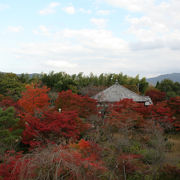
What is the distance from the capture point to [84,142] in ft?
28.5

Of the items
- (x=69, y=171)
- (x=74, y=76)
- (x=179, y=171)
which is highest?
(x=74, y=76)

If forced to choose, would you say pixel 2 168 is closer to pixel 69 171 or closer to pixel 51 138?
pixel 69 171

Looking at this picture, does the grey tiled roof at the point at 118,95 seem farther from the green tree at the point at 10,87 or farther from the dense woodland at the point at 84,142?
the green tree at the point at 10,87

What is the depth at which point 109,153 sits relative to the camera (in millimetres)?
8984

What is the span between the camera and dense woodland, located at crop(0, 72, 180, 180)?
4.55 meters

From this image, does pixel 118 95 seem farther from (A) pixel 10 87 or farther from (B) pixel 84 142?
(A) pixel 10 87

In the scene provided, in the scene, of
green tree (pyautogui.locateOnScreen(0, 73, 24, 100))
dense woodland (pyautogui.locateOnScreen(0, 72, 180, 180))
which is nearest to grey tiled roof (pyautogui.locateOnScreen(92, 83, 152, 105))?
dense woodland (pyautogui.locateOnScreen(0, 72, 180, 180))

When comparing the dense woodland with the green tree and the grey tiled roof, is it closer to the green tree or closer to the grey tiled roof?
the grey tiled roof

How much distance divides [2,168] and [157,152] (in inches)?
270

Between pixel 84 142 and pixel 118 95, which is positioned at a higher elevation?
pixel 118 95

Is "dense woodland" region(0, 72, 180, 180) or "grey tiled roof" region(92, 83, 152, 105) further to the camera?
"grey tiled roof" region(92, 83, 152, 105)

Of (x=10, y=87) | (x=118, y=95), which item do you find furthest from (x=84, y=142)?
(x=10, y=87)

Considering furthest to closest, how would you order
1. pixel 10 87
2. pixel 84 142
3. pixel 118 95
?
pixel 10 87 → pixel 118 95 → pixel 84 142

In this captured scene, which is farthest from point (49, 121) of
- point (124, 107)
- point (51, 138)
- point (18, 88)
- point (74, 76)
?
point (74, 76)
